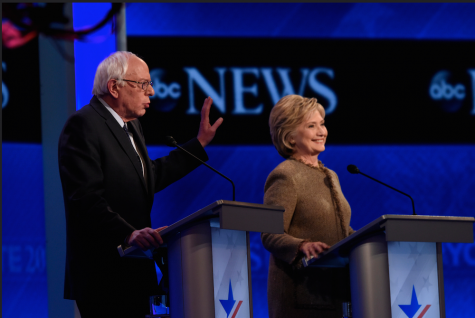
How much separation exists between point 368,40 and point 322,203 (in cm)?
214

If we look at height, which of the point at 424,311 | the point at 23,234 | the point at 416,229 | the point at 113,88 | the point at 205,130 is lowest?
the point at 424,311

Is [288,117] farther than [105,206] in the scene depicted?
A: Yes

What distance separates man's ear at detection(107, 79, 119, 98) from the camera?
2.47 metres

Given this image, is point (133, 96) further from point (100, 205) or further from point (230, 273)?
point (230, 273)

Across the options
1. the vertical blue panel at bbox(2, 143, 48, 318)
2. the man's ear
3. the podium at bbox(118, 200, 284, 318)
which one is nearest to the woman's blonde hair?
the man's ear

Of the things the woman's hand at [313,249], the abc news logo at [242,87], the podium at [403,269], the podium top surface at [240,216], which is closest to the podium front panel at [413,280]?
the podium at [403,269]

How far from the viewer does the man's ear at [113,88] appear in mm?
2475

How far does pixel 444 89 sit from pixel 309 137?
81.3 inches

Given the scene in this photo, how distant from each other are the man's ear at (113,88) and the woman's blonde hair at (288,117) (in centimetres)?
68

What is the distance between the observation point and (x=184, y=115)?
406cm

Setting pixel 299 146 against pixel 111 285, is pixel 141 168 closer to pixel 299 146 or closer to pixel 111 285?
pixel 111 285

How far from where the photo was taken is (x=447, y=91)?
170 inches

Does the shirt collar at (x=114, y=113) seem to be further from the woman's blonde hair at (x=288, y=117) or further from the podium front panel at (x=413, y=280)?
the podium front panel at (x=413, y=280)

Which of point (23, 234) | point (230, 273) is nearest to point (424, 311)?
point (230, 273)
